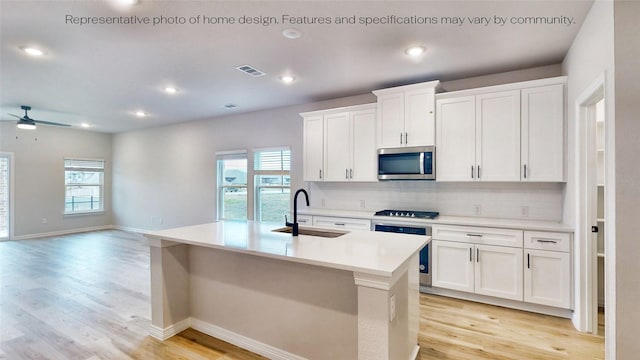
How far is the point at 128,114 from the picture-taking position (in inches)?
237

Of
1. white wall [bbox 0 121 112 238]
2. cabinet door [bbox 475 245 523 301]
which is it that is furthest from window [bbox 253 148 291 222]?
white wall [bbox 0 121 112 238]

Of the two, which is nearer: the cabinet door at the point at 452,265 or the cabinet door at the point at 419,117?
the cabinet door at the point at 452,265

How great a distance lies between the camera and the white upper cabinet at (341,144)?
4.27 m

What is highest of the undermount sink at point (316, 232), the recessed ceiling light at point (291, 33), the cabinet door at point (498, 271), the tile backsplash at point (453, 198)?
the recessed ceiling light at point (291, 33)

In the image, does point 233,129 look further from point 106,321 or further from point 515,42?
point 515,42

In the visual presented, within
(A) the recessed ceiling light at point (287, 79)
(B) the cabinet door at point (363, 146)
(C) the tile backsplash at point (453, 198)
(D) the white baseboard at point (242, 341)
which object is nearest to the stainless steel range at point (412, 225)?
(C) the tile backsplash at point (453, 198)

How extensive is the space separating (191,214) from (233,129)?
7.52 feet

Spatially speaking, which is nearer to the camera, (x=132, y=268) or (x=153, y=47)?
(x=153, y=47)

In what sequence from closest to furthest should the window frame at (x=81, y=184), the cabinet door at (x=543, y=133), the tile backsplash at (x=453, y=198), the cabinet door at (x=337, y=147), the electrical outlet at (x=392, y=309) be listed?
the electrical outlet at (x=392, y=309) → the cabinet door at (x=543, y=133) → the tile backsplash at (x=453, y=198) → the cabinet door at (x=337, y=147) → the window frame at (x=81, y=184)

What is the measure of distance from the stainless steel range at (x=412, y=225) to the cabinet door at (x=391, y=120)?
3.06 feet

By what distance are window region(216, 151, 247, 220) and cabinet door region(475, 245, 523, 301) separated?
14.1ft

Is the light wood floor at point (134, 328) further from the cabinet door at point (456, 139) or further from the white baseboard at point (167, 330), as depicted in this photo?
the cabinet door at point (456, 139)

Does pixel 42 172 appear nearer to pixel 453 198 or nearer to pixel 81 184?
pixel 81 184

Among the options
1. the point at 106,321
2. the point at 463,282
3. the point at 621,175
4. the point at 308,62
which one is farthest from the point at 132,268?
the point at 621,175
